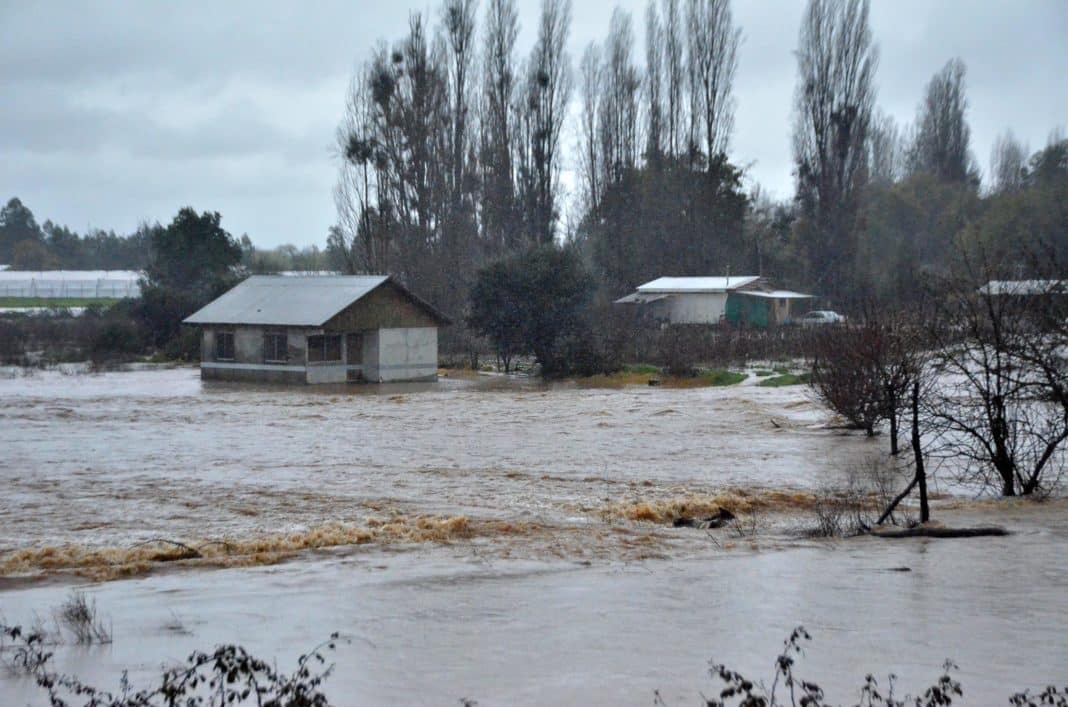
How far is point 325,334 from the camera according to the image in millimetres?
42500

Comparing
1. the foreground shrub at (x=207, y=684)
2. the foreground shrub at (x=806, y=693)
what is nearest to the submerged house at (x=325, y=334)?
the foreground shrub at (x=207, y=684)

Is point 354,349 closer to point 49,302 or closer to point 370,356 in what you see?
point 370,356

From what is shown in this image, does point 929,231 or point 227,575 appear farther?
point 929,231

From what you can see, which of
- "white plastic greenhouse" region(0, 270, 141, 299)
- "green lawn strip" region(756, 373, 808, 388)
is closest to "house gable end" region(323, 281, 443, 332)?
"green lawn strip" region(756, 373, 808, 388)

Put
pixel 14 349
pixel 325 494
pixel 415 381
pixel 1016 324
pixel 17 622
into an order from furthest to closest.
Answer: pixel 14 349
pixel 415 381
pixel 325 494
pixel 1016 324
pixel 17 622

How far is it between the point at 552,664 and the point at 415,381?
1383 inches

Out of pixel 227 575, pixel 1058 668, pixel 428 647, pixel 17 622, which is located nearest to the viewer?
pixel 1058 668

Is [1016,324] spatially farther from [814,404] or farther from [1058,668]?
[814,404]

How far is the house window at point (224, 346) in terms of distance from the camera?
44344mm

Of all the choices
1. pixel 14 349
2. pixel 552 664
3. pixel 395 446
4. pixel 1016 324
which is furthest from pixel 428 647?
pixel 14 349

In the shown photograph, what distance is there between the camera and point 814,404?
30.9m

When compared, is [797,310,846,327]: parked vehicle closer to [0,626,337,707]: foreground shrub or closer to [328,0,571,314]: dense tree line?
[328,0,571,314]: dense tree line

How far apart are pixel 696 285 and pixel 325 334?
83.0 ft

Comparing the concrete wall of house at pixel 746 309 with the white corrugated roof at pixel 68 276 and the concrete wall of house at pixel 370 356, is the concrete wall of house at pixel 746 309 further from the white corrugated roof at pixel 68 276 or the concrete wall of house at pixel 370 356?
the white corrugated roof at pixel 68 276
